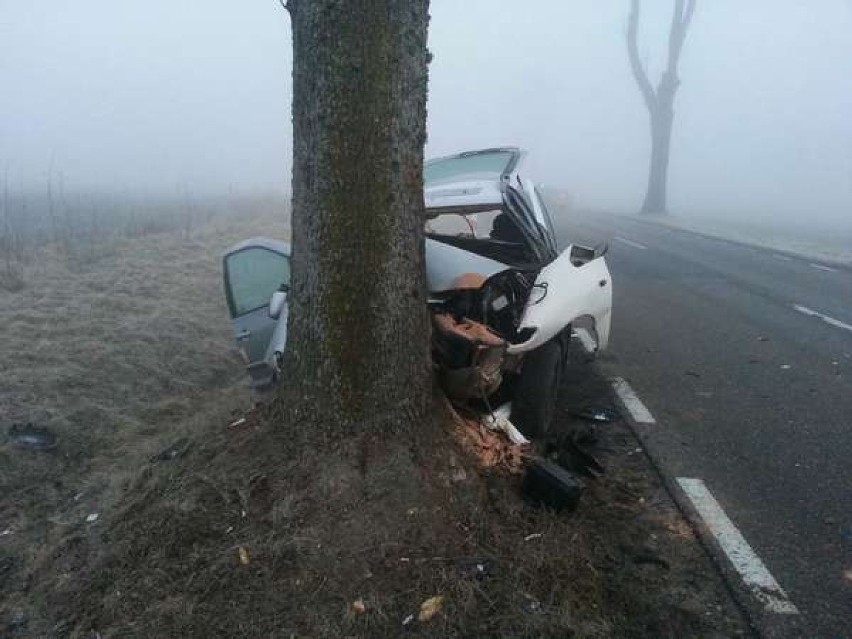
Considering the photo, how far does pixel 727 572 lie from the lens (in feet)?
9.61

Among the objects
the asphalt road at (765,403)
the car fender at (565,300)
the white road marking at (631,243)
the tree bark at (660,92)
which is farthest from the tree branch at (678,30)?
the car fender at (565,300)

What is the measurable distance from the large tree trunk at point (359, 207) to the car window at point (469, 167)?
2.60 m

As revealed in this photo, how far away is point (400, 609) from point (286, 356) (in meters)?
1.37

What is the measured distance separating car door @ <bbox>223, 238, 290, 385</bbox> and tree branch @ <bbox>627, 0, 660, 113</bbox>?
27431 mm

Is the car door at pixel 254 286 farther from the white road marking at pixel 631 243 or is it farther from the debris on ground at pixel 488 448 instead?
the white road marking at pixel 631 243

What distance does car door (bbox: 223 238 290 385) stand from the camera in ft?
17.3

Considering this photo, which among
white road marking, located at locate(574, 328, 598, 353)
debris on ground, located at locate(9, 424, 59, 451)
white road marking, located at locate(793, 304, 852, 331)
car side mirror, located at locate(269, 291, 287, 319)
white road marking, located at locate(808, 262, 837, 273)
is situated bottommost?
debris on ground, located at locate(9, 424, 59, 451)

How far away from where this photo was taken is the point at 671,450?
166 inches

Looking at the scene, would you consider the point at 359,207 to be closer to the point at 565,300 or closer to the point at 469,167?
the point at 565,300

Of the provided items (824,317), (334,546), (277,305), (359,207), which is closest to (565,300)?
(277,305)

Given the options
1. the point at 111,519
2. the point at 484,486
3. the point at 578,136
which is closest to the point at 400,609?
the point at 484,486

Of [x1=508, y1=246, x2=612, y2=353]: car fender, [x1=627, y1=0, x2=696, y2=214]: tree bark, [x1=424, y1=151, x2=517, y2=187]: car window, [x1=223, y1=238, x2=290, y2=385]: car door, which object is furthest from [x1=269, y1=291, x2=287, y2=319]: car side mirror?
[x1=627, y1=0, x2=696, y2=214]: tree bark

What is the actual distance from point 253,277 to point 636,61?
1110 inches

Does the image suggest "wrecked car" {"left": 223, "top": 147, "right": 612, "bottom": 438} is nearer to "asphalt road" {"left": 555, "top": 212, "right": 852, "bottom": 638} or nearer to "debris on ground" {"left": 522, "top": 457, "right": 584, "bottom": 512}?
"debris on ground" {"left": 522, "top": 457, "right": 584, "bottom": 512}
